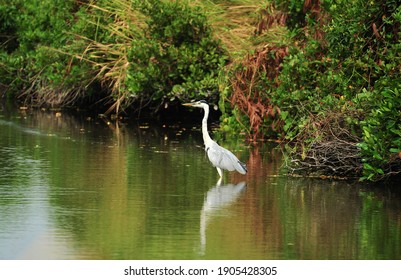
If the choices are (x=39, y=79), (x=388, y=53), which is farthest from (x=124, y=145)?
(x=39, y=79)

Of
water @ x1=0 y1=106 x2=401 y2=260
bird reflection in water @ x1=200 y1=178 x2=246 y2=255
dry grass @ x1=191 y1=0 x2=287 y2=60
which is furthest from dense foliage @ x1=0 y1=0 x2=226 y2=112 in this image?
bird reflection in water @ x1=200 y1=178 x2=246 y2=255

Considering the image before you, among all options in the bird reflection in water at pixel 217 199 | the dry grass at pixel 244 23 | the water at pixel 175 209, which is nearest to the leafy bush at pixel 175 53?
the dry grass at pixel 244 23

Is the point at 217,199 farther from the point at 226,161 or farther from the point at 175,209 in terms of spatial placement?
the point at 226,161

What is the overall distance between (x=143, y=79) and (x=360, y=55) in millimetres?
7694

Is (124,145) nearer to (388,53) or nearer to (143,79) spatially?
(143,79)

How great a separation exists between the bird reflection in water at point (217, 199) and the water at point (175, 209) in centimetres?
1

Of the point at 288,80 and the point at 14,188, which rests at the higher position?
the point at 288,80

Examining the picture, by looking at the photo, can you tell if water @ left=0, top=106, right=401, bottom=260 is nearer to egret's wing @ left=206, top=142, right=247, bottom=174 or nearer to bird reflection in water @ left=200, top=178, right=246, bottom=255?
bird reflection in water @ left=200, top=178, right=246, bottom=255

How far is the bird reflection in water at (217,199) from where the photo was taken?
510 inches

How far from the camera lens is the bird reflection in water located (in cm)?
1295

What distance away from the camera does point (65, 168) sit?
17.3 meters

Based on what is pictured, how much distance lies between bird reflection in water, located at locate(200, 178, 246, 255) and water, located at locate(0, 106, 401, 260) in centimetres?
1

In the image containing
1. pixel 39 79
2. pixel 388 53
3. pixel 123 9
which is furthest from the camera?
pixel 39 79

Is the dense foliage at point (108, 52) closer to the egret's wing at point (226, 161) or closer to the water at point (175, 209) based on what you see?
the water at point (175, 209)
